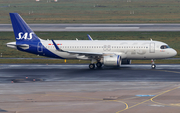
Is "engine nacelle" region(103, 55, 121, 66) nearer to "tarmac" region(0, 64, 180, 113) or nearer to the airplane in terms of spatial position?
the airplane

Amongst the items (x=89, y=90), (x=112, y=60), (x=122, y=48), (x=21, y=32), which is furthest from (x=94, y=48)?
(x=89, y=90)

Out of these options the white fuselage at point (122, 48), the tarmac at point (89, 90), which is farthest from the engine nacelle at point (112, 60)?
the white fuselage at point (122, 48)

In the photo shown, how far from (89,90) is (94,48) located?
61.1ft

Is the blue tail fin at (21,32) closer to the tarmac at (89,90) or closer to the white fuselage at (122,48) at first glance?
the white fuselage at (122,48)

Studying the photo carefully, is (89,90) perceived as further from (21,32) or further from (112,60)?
(21,32)

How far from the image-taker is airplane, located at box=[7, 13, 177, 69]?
4766 cm

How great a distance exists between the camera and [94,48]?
48.8 meters

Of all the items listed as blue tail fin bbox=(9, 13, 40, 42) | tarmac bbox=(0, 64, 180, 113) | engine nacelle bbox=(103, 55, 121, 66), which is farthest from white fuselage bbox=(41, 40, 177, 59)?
tarmac bbox=(0, 64, 180, 113)

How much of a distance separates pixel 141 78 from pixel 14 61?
26.1 meters

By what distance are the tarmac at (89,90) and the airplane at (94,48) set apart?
249cm

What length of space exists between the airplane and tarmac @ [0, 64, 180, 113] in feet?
8.17

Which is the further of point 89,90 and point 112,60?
point 112,60

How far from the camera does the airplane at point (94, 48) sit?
47.7m

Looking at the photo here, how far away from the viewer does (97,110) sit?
23266mm
